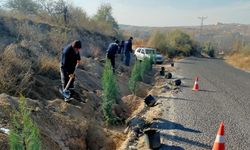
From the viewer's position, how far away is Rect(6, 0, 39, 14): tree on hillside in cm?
3647

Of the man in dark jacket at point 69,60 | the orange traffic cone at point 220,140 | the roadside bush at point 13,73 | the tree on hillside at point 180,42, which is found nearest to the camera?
the orange traffic cone at point 220,140

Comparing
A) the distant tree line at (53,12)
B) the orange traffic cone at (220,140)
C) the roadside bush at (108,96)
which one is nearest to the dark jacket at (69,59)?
the roadside bush at (108,96)

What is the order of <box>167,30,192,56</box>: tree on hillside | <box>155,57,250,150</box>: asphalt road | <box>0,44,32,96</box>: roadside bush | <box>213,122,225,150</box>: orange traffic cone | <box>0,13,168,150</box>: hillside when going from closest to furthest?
1. <box>213,122,225,150</box>: orange traffic cone
2. <box>0,13,168,150</box>: hillside
3. <box>155,57,250,150</box>: asphalt road
4. <box>0,44,32,96</box>: roadside bush
5. <box>167,30,192,56</box>: tree on hillside

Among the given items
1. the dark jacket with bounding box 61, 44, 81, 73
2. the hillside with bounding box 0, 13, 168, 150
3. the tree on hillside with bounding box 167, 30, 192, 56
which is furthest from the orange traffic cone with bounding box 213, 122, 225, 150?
the tree on hillside with bounding box 167, 30, 192, 56

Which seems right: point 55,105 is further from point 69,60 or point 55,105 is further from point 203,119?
point 203,119

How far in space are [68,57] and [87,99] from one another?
59.8 inches

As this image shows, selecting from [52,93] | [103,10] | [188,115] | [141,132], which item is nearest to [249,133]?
[188,115]

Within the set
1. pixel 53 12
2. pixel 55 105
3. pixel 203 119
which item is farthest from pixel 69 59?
pixel 53 12

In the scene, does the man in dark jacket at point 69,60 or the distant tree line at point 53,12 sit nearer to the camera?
the man in dark jacket at point 69,60

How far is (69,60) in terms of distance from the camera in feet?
32.5

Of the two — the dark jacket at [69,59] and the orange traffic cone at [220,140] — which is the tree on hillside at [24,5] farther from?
the orange traffic cone at [220,140]

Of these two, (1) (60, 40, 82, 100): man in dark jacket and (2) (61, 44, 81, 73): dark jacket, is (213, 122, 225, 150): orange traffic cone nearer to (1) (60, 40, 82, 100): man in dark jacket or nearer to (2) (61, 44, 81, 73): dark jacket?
(1) (60, 40, 82, 100): man in dark jacket

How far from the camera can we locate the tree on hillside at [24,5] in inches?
1436

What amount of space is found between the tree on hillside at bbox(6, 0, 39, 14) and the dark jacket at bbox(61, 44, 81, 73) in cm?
2774
